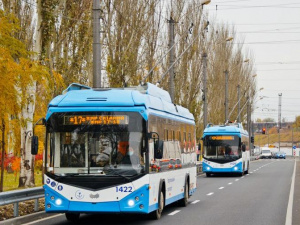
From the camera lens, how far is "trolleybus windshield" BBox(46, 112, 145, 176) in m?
14.8

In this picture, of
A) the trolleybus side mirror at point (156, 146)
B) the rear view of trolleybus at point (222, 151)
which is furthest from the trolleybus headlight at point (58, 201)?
the rear view of trolleybus at point (222, 151)

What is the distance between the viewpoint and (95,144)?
1488cm

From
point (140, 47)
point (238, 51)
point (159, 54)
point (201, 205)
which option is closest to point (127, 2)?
point (140, 47)

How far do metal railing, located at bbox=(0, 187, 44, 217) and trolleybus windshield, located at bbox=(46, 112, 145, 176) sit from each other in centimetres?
112

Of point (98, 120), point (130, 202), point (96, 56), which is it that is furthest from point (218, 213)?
point (96, 56)

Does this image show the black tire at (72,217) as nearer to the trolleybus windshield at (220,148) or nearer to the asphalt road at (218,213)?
the asphalt road at (218,213)

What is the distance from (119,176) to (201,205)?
691 centimetres

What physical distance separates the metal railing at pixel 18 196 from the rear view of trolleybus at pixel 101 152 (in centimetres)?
Result: 93

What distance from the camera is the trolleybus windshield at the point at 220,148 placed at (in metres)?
41.3

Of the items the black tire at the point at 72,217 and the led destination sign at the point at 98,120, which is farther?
the black tire at the point at 72,217

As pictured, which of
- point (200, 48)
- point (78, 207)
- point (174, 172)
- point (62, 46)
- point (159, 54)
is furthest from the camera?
point (200, 48)

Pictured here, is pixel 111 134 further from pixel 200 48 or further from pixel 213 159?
pixel 200 48

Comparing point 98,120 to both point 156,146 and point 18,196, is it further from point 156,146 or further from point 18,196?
point 18,196

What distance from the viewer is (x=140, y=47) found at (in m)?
38.3
